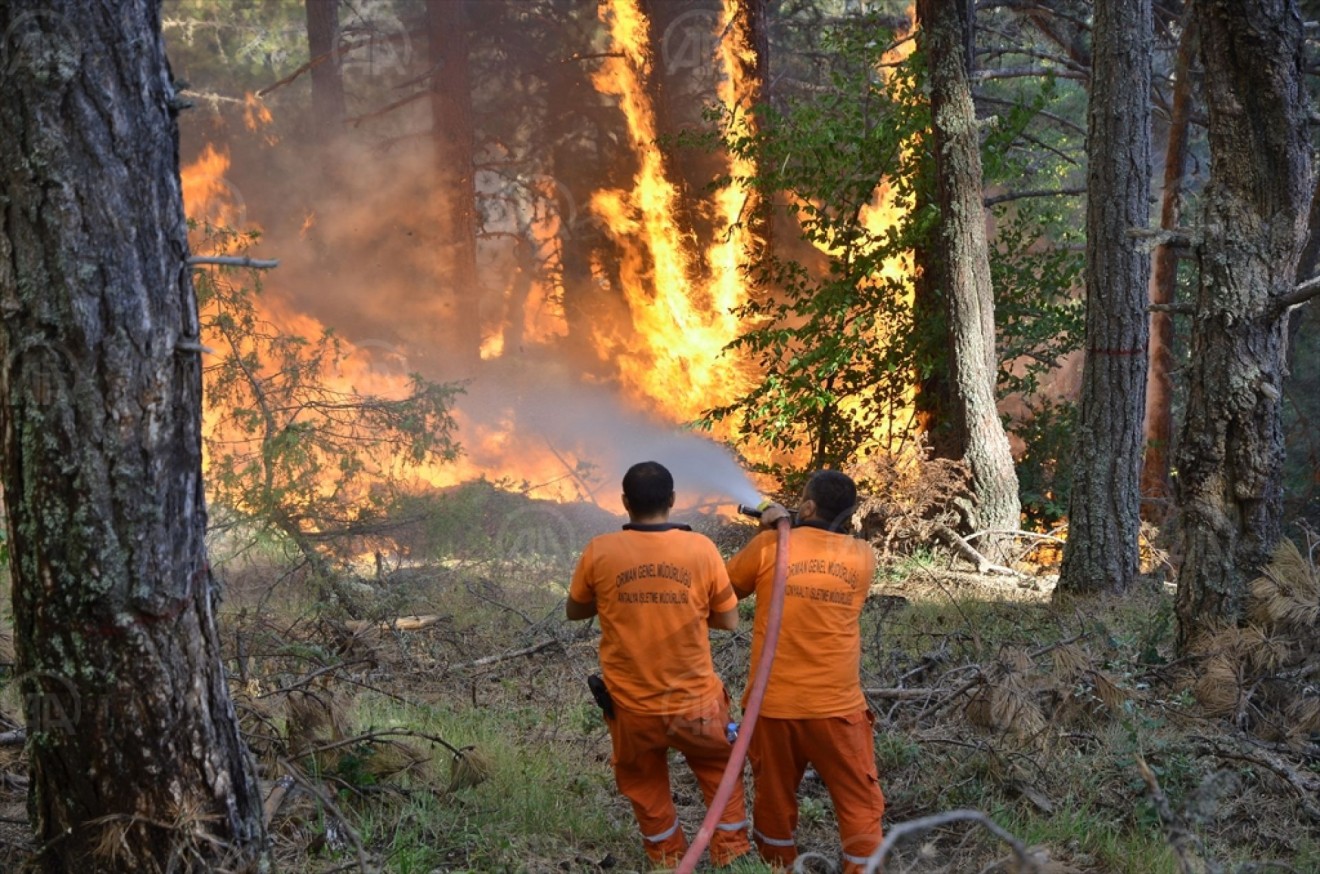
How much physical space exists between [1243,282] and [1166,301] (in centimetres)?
1111

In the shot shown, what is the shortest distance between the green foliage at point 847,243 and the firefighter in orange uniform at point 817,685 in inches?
337

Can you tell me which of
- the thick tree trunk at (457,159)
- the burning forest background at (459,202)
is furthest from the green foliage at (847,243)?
the thick tree trunk at (457,159)

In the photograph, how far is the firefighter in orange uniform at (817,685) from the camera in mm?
4625

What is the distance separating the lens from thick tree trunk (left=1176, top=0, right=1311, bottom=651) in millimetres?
6395

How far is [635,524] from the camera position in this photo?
16.0 ft

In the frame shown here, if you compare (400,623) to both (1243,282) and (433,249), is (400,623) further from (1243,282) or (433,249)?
(433,249)

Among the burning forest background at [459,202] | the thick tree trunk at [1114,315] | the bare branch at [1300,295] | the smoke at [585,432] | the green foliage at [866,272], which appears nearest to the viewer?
the bare branch at [1300,295]

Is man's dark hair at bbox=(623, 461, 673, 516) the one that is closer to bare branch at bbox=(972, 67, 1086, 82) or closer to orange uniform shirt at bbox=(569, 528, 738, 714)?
orange uniform shirt at bbox=(569, 528, 738, 714)

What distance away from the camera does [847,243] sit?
13703 millimetres

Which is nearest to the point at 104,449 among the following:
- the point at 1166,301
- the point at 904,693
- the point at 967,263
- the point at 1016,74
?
the point at 904,693

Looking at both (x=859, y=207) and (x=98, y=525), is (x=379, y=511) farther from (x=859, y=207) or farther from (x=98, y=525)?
(x=98, y=525)

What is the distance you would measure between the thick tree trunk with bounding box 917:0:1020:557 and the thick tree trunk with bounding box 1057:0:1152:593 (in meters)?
2.00

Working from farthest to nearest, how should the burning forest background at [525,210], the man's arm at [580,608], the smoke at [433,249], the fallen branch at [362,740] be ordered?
the smoke at [433,249] < the burning forest background at [525,210] < the fallen branch at [362,740] < the man's arm at [580,608]

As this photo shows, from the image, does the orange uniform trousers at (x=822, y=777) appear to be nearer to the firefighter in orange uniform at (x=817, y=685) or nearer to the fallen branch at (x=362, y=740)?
the firefighter in orange uniform at (x=817, y=685)
